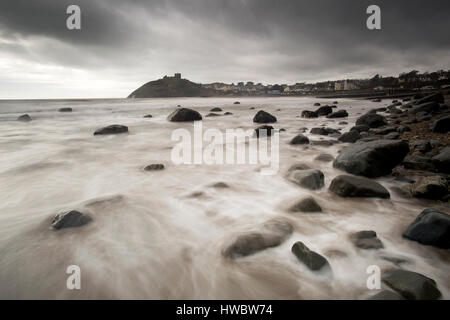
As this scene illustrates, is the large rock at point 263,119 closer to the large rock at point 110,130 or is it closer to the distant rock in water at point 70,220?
the large rock at point 110,130

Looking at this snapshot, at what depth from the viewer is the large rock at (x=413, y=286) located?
1.66 meters

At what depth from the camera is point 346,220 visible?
110 inches

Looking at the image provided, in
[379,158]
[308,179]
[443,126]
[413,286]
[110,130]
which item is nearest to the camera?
[413,286]

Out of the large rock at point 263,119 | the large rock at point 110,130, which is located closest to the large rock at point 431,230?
the large rock at point 110,130

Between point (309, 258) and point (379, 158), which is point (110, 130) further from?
point (309, 258)

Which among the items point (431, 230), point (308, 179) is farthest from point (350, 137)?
point (431, 230)

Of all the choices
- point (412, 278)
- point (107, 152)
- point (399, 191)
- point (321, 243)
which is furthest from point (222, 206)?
point (107, 152)

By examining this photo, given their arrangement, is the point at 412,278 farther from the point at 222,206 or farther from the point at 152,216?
the point at 152,216

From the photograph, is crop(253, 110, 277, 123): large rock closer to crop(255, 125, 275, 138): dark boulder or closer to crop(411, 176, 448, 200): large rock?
crop(255, 125, 275, 138): dark boulder

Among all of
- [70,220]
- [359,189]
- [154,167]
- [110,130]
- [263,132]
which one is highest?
[110,130]

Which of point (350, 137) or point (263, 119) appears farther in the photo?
point (263, 119)

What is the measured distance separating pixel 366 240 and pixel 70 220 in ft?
10.6

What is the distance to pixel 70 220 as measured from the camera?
2711 millimetres

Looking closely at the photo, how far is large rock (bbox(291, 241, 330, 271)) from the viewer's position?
79.9 inches
